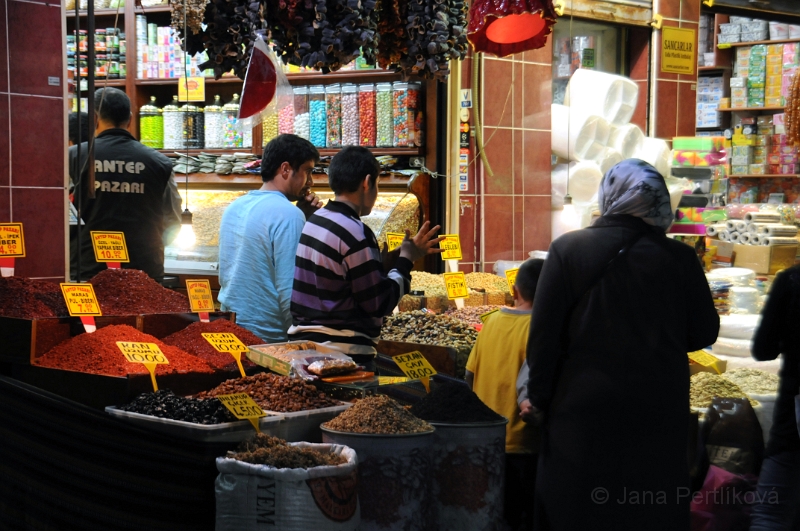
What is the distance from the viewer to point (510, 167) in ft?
17.3

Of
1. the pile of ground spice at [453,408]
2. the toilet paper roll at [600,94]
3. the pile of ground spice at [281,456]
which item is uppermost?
the toilet paper roll at [600,94]

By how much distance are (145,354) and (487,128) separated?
3.26 m

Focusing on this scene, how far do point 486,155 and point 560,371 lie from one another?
3.03 metres

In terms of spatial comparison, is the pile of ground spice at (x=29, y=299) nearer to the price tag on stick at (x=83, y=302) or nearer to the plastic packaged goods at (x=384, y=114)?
the price tag on stick at (x=83, y=302)

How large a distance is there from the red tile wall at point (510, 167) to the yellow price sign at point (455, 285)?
121cm

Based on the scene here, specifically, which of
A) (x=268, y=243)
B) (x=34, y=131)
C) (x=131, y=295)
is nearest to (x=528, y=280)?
(x=268, y=243)

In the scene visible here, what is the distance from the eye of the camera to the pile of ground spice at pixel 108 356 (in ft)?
7.50

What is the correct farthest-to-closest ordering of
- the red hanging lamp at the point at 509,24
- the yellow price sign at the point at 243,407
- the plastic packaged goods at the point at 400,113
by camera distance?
1. the plastic packaged goods at the point at 400,113
2. the red hanging lamp at the point at 509,24
3. the yellow price sign at the point at 243,407

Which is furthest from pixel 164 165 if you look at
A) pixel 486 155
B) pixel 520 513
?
pixel 520 513

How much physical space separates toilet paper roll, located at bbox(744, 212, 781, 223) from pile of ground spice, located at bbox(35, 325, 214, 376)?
394cm

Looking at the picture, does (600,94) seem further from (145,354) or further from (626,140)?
(145,354)

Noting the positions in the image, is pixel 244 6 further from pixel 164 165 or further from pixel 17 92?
pixel 164 165

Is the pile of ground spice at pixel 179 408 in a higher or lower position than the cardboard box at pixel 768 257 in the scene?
lower

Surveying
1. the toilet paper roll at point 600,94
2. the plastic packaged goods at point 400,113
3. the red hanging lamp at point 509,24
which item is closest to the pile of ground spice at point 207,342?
the red hanging lamp at point 509,24
